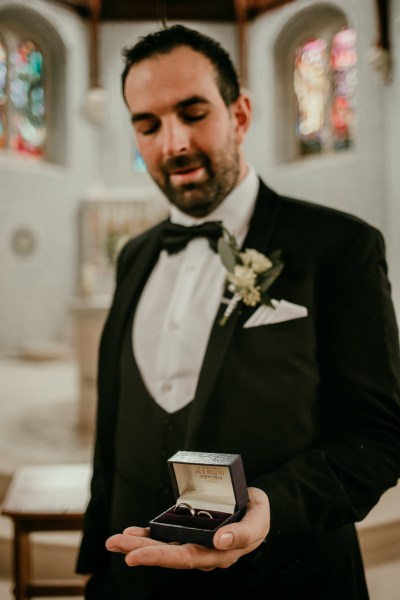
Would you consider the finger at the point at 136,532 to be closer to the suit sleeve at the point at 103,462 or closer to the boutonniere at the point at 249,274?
the boutonniere at the point at 249,274

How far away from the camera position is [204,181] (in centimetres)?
118

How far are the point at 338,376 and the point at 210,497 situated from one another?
376mm

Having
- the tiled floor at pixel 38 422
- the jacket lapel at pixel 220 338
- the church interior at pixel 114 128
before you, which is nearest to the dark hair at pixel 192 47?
the jacket lapel at pixel 220 338

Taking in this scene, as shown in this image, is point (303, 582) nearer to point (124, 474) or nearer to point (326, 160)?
point (124, 474)

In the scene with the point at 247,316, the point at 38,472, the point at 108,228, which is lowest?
the point at 38,472

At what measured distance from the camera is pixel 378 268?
1082 millimetres

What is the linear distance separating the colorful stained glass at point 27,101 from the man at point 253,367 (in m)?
8.49

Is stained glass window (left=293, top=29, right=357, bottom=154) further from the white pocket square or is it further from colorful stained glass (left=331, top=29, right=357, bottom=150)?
the white pocket square

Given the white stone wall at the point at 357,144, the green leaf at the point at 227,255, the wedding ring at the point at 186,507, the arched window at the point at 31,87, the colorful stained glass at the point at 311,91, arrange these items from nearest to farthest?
the wedding ring at the point at 186,507 → the green leaf at the point at 227,255 → the white stone wall at the point at 357,144 → the arched window at the point at 31,87 → the colorful stained glass at the point at 311,91

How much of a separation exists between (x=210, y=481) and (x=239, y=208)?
692 mm

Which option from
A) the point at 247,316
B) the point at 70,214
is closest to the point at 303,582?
the point at 247,316

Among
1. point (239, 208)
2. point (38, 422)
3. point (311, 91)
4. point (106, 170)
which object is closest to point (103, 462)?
point (239, 208)

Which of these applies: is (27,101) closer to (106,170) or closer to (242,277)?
(106,170)

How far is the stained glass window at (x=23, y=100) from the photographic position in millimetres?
8812
